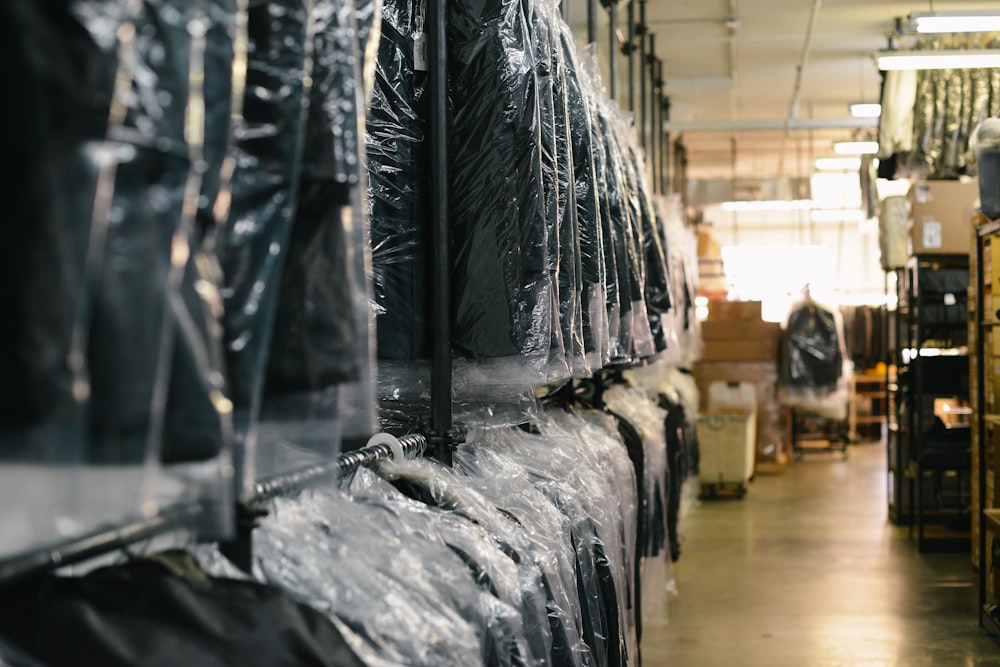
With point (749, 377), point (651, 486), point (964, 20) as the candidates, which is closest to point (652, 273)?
point (651, 486)

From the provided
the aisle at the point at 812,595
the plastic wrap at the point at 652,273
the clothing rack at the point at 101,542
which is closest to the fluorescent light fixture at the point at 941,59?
the plastic wrap at the point at 652,273

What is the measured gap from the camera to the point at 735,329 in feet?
34.5

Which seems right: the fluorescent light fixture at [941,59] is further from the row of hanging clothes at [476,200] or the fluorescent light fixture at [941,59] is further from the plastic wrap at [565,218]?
the row of hanging clothes at [476,200]

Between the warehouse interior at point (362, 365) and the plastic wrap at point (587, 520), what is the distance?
0.01 meters

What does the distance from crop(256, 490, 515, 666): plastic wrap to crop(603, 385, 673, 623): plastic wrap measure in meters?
2.51

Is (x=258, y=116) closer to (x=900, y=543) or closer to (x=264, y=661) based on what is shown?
(x=264, y=661)

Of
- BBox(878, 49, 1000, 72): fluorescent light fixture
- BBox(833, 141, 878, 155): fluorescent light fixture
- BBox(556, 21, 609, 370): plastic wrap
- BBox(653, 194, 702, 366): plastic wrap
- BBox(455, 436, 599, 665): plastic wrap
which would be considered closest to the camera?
BBox(455, 436, 599, 665): plastic wrap

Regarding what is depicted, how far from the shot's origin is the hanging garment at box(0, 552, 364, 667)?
890 millimetres

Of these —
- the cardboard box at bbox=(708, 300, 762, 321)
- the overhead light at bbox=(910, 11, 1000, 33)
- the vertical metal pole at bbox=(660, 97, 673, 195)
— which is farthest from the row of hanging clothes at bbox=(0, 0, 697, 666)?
the cardboard box at bbox=(708, 300, 762, 321)

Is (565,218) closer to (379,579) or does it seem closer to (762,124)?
(379,579)

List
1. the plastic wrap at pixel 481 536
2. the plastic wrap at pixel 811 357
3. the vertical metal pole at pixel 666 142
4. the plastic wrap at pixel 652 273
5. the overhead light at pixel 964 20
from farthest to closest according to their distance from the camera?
1. the plastic wrap at pixel 811 357
2. the vertical metal pole at pixel 666 142
3. the overhead light at pixel 964 20
4. the plastic wrap at pixel 652 273
5. the plastic wrap at pixel 481 536

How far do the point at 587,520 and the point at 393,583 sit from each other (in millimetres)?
1121

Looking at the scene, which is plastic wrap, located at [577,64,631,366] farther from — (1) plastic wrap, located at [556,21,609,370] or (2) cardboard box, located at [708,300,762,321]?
(2) cardboard box, located at [708,300,762,321]

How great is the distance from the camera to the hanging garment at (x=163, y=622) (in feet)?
2.92
